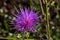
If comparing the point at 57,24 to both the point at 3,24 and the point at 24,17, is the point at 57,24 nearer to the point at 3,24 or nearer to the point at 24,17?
the point at 3,24

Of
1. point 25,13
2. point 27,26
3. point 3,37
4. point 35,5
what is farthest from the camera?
point 35,5

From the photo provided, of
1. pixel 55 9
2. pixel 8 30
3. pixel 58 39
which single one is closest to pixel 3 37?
pixel 8 30

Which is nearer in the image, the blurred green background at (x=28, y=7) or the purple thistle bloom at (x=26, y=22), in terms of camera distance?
the purple thistle bloom at (x=26, y=22)

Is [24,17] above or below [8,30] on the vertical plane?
above

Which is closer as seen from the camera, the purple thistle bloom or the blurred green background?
the purple thistle bloom

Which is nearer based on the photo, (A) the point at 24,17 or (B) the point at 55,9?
(A) the point at 24,17

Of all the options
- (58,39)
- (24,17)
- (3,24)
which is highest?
(24,17)

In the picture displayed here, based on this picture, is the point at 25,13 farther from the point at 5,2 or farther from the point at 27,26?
the point at 5,2

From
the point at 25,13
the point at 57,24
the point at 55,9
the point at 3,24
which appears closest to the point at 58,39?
the point at 57,24

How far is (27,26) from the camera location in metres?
1.41

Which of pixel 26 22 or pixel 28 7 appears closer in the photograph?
pixel 26 22

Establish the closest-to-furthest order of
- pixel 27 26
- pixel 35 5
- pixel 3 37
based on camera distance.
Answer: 1. pixel 27 26
2. pixel 3 37
3. pixel 35 5

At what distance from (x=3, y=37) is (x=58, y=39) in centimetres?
57

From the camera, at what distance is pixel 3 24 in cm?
237
